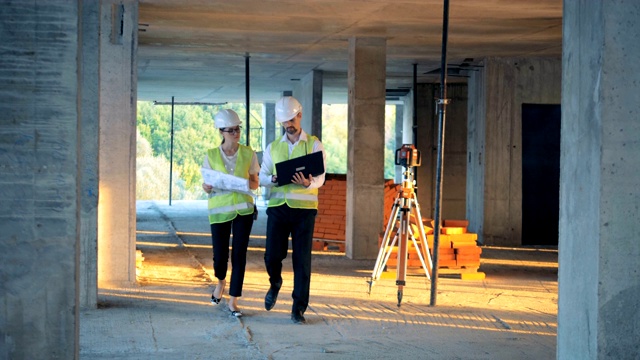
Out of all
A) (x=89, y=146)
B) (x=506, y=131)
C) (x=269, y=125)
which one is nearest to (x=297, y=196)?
(x=89, y=146)

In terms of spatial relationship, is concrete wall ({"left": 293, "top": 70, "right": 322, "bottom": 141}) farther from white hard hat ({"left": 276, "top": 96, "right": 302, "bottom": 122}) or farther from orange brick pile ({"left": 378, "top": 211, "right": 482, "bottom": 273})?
white hard hat ({"left": 276, "top": 96, "right": 302, "bottom": 122})

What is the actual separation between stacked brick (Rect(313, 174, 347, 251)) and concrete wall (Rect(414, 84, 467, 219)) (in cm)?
765

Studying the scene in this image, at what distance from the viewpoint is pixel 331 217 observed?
17.1 m

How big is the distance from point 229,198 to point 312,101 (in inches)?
567

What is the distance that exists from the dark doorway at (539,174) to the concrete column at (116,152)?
9.54 m

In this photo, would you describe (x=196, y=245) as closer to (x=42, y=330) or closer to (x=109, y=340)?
(x=109, y=340)

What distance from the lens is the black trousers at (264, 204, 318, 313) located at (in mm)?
8891

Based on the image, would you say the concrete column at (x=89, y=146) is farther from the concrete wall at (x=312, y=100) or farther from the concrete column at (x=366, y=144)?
the concrete wall at (x=312, y=100)

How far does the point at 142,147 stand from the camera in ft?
222

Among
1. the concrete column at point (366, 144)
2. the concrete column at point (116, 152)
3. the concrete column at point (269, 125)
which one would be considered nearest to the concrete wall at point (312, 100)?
the concrete column at point (366, 144)

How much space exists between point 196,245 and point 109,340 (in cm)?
888

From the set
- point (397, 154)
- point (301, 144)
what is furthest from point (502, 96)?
point (301, 144)

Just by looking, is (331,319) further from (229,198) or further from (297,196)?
(229,198)

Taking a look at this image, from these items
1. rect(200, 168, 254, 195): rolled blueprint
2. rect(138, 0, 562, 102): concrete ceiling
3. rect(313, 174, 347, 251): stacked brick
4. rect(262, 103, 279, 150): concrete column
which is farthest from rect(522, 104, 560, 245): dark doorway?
rect(262, 103, 279, 150): concrete column
